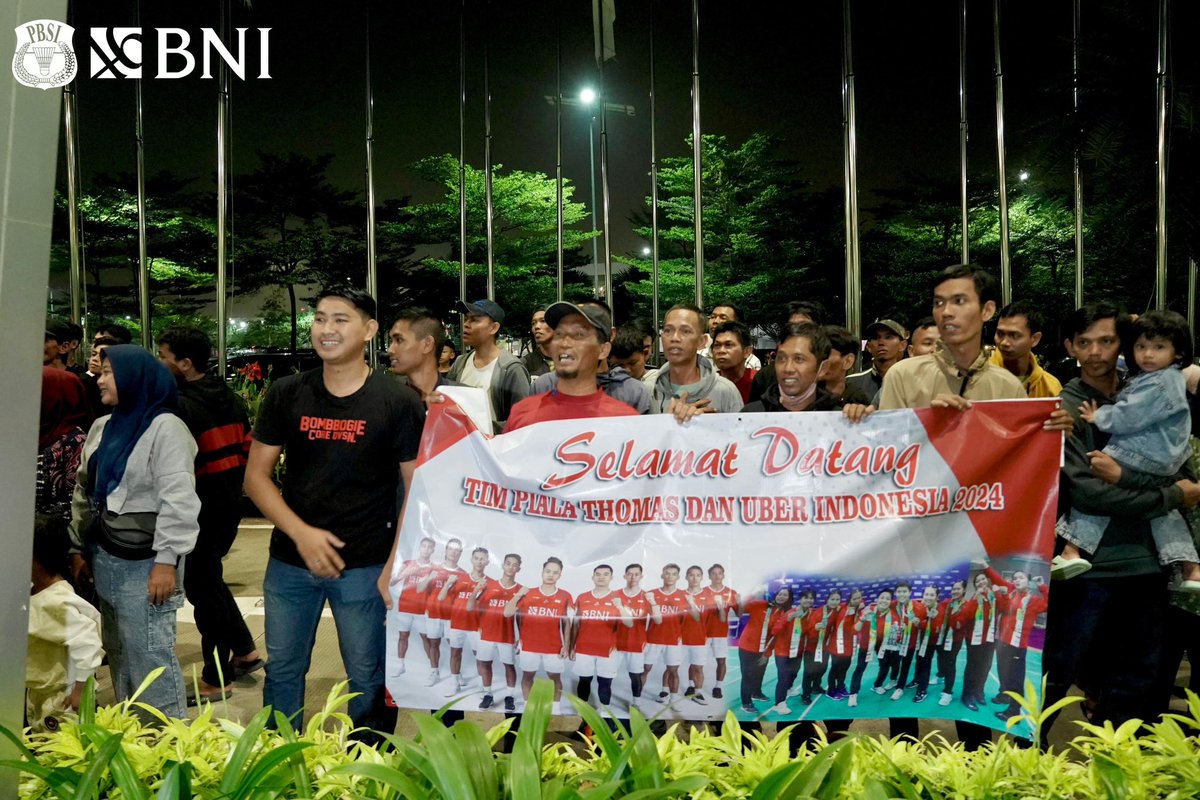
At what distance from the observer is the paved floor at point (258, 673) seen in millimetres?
4375

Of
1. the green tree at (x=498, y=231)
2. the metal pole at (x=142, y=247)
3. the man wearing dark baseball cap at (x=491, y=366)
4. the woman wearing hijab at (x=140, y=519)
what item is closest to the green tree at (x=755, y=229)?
the green tree at (x=498, y=231)

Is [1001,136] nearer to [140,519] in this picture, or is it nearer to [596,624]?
[596,624]

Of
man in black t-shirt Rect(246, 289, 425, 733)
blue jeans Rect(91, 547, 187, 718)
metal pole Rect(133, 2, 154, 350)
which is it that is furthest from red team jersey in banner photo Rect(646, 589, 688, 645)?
metal pole Rect(133, 2, 154, 350)

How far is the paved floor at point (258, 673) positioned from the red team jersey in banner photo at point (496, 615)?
42 cm

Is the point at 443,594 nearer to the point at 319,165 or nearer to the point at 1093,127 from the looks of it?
the point at 1093,127

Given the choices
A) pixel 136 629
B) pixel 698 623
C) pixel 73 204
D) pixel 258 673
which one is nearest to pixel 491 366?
pixel 258 673

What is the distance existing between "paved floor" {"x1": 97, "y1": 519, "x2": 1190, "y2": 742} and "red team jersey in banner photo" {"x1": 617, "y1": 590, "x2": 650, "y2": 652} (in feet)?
2.69

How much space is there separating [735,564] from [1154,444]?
1.75m

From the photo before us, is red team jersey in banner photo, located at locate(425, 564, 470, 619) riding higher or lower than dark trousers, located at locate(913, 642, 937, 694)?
higher

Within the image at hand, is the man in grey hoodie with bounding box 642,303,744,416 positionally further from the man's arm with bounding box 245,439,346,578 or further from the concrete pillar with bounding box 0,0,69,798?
the concrete pillar with bounding box 0,0,69,798

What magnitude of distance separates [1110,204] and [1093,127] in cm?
186

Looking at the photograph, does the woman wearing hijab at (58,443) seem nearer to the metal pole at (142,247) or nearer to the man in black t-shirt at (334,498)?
the man in black t-shirt at (334,498)

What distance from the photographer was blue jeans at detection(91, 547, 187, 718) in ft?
12.1

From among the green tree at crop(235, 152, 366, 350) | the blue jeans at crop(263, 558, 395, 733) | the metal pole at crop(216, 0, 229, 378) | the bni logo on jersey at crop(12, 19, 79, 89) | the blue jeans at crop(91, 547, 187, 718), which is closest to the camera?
the bni logo on jersey at crop(12, 19, 79, 89)
